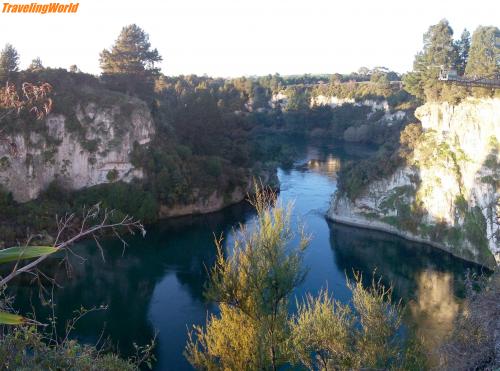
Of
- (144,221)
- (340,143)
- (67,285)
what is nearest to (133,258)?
(67,285)

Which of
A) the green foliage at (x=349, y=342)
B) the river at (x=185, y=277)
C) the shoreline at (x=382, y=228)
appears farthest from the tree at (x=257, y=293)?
the shoreline at (x=382, y=228)

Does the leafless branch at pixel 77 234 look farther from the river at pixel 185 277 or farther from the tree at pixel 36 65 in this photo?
→ the tree at pixel 36 65

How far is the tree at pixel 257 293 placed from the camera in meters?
8.71

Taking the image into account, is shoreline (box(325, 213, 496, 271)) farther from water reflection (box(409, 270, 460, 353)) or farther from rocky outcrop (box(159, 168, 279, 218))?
rocky outcrop (box(159, 168, 279, 218))

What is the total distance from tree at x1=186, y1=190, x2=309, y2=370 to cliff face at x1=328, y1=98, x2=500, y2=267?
1917 cm

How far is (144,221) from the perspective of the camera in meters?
32.0

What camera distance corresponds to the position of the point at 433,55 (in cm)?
3684

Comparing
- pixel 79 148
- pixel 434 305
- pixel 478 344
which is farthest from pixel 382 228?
pixel 478 344

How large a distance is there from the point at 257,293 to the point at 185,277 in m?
14.6

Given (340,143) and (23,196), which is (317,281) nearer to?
(23,196)

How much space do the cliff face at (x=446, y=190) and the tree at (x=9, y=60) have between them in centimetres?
2262

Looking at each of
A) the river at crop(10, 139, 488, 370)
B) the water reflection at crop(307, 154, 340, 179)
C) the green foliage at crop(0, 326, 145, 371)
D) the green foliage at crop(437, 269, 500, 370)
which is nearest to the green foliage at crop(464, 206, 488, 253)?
the river at crop(10, 139, 488, 370)

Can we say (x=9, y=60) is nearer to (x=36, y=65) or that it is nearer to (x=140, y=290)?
(x=36, y=65)

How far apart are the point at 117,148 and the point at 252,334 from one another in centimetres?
2657
